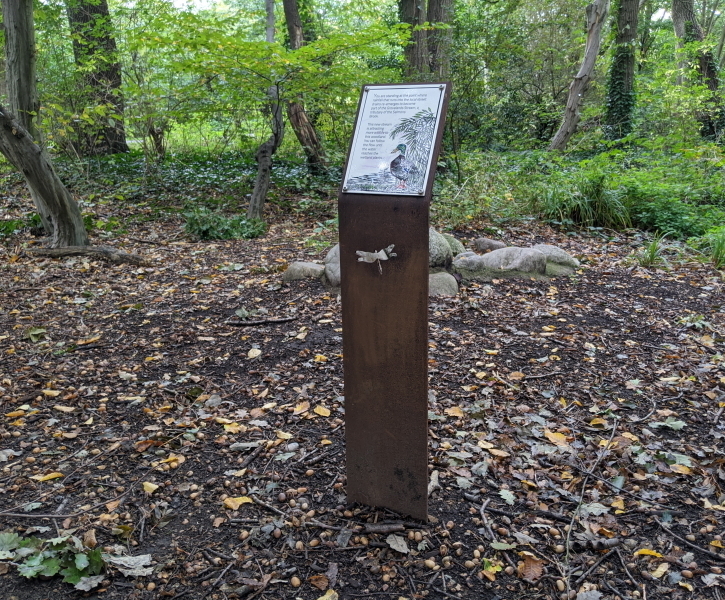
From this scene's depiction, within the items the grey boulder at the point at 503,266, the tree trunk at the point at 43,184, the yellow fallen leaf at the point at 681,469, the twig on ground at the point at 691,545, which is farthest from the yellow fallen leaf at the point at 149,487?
the tree trunk at the point at 43,184

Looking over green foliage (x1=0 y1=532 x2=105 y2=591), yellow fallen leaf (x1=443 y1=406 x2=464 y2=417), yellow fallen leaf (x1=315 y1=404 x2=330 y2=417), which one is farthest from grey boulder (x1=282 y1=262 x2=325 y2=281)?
green foliage (x1=0 y1=532 x2=105 y2=591)

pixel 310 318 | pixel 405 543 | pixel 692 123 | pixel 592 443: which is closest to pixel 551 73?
pixel 692 123

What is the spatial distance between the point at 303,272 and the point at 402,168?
3.51 metres

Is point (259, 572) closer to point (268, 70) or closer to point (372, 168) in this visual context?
point (372, 168)

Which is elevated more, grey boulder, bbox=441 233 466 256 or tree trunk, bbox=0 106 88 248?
tree trunk, bbox=0 106 88 248

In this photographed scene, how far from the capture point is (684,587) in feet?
6.59

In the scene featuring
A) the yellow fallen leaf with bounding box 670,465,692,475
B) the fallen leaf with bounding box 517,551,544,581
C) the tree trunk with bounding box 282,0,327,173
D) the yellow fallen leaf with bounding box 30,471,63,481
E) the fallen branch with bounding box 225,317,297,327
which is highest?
the tree trunk with bounding box 282,0,327,173

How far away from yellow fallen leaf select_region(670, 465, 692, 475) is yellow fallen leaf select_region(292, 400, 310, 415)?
1.97 meters

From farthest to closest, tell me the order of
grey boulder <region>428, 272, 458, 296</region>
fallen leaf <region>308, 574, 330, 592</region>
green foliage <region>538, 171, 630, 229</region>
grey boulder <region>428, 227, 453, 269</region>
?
green foliage <region>538, 171, 630, 229</region>, grey boulder <region>428, 227, 453, 269</region>, grey boulder <region>428, 272, 458, 296</region>, fallen leaf <region>308, 574, 330, 592</region>

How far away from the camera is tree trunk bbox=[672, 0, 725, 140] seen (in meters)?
13.9

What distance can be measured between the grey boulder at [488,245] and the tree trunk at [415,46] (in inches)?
111

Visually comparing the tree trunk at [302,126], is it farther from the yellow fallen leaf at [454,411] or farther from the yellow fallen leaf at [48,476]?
the yellow fallen leaf at [48,476]

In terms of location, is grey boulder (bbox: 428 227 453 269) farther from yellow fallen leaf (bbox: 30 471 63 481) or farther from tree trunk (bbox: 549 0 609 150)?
tree trunk (bbox: 549 0 609 150)

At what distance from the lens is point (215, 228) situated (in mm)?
7223
